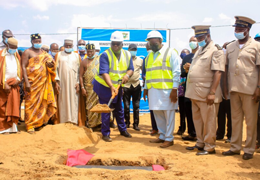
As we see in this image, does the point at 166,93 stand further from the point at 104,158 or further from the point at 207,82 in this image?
the point at 104,158

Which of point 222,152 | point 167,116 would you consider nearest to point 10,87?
point 167,116

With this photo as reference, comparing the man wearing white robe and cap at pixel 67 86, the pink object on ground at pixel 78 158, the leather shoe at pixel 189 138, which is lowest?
the leather shoe at pixel 189 138

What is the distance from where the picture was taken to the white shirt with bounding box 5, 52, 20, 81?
571 centimetres

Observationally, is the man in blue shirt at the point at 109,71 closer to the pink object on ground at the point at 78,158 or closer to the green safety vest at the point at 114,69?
the green safety vest at the point at 114,69

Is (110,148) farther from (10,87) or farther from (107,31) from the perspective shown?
(107,31)

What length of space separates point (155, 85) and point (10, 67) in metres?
3.19

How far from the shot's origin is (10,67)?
5.75m

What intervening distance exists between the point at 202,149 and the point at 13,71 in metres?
4.24

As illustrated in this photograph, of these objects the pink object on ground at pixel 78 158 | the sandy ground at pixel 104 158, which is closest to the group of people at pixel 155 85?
the sandy ground at pixel 104 158

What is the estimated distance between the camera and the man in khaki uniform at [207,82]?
4.24m

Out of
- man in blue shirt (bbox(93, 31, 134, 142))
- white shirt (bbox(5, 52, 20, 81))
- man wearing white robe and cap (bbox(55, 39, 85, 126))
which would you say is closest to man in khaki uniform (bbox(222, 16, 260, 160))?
man in blue shirt (bbox(93, 31, 134, 142))

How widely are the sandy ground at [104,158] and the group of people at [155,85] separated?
0.29m

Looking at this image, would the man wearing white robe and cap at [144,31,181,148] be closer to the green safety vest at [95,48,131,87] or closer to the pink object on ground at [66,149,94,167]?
the green safety vest at [95,48,131,87]

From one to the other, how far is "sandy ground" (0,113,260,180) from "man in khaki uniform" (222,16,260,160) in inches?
12.7
